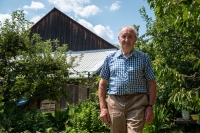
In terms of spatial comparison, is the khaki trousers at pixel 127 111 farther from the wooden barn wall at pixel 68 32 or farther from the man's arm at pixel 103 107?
the wooden barn wall at pixel 68 32

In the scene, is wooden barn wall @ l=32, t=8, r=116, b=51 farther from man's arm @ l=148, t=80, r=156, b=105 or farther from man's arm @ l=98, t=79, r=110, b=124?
man's arm @ l=148, t=80, r=156, b=105

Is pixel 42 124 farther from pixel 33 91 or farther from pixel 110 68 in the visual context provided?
pixel 110 68

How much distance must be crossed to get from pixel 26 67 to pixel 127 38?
15.9 feet

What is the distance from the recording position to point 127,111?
254 cm

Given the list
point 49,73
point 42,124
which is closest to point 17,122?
point 42,124

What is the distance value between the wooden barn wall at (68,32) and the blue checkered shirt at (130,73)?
49.8ft

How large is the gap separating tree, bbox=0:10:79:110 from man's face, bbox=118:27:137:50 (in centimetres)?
447

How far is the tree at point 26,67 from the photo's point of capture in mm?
6750

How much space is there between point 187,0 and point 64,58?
19.6ft

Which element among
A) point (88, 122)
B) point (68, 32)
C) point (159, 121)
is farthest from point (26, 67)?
point (68, 32)

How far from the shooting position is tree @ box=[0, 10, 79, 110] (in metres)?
6.75

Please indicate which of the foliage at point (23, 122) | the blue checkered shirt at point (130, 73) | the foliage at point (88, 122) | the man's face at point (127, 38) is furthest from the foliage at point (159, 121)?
the man's face at point (127, 38)

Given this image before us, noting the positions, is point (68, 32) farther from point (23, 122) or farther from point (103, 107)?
point (103, 107)

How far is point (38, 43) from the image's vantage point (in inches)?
294
